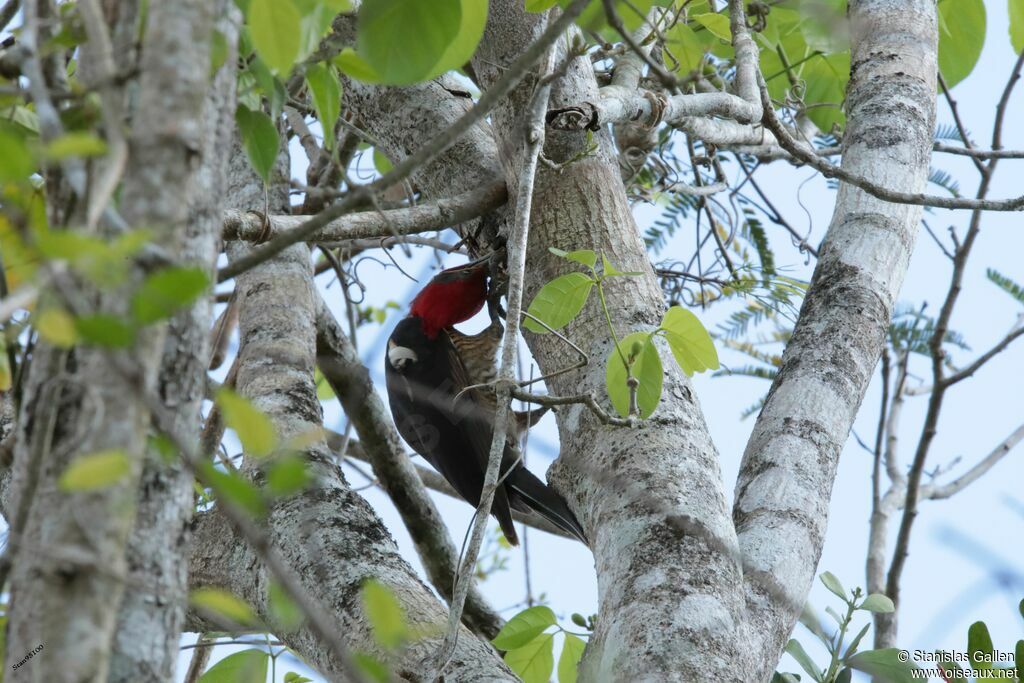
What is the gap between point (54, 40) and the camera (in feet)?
2.88

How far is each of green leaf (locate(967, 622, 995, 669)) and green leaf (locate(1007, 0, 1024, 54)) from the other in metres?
1.23

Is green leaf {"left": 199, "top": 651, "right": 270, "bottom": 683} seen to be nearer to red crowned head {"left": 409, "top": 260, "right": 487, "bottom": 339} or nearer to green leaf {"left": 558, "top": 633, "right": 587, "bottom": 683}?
green leaf {"left": 558, "top": 633, "right": 587, "bottom": 683}

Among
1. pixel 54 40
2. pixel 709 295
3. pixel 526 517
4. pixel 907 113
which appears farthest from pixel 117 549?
pixel 709 295

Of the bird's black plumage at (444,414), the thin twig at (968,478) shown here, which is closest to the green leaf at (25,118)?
the bird's black plumage at (444,414)

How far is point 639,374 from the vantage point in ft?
4.74

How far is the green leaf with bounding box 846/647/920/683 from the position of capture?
1.60 metres

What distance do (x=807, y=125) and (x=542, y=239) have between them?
4.64ft

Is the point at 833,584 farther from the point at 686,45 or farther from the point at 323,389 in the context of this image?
the point at 323,389

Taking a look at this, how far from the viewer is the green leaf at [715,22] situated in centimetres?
210

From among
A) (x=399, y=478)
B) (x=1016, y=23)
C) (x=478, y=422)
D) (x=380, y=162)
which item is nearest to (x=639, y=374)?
(x=1016, y=23)

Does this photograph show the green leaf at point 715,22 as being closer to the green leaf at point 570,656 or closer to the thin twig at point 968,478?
the green leaf at point 570,656

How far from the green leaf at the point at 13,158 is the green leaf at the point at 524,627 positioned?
1.19 metres

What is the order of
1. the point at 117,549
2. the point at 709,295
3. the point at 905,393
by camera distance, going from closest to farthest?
the point at 117,549
the point at 709,295
the point at 905,393

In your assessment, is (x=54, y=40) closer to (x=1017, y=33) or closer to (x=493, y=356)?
(x=1017, y=33)
